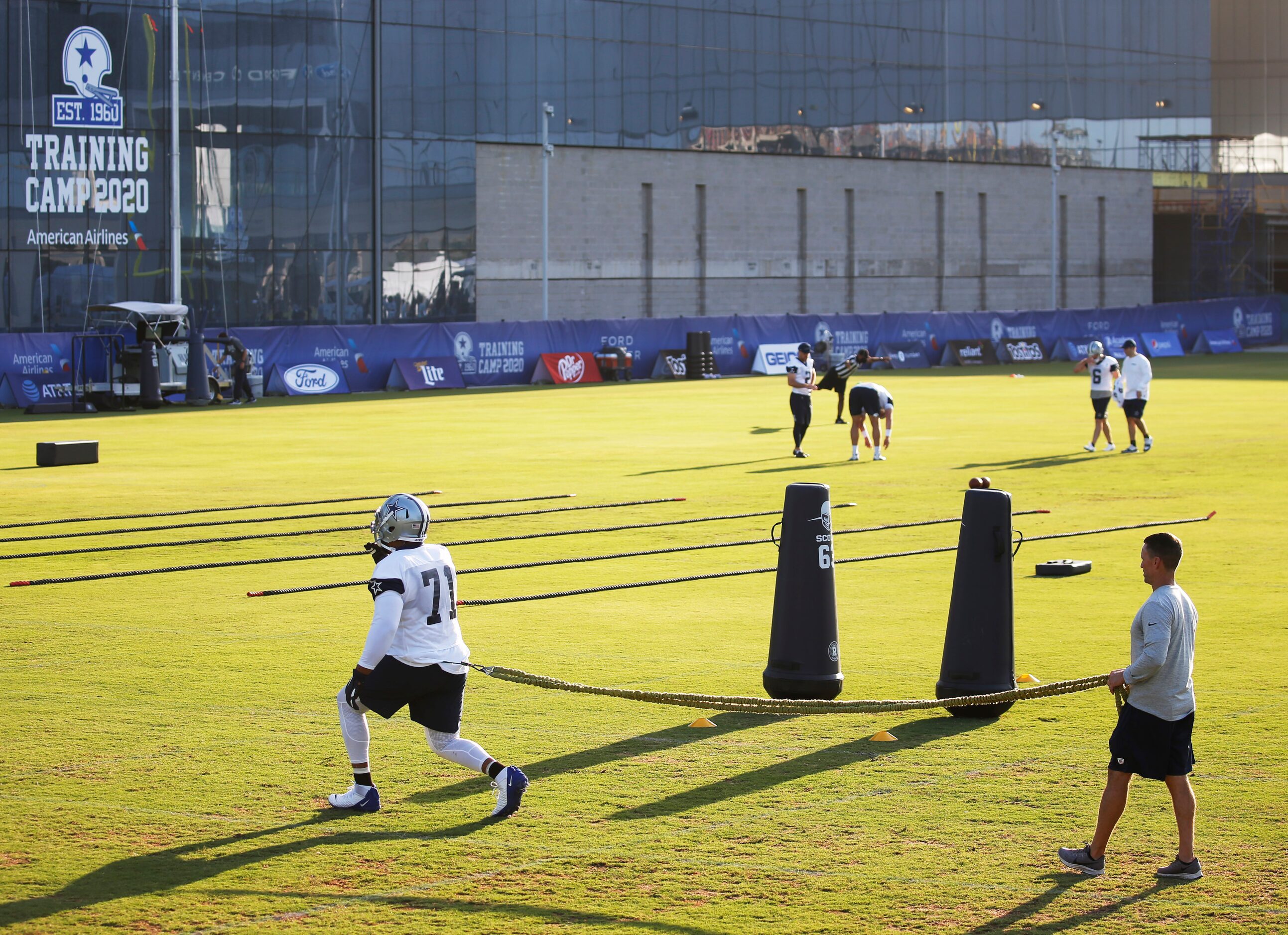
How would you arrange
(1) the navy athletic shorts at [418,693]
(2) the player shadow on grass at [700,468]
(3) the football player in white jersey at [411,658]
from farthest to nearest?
(2) the player shadow on grass at [700,468]
(1) the navy athletic shorts at [418,693]
(3) the football player in white jersey at [411,658]

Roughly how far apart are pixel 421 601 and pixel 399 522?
41 cm

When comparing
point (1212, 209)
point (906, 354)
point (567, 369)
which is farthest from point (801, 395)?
point (1212, 209)

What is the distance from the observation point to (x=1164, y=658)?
728 cm

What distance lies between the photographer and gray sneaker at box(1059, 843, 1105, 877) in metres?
7.38

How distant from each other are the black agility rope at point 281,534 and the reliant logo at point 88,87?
114 feet

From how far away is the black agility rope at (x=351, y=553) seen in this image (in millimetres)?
15484

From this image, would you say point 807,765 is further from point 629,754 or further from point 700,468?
point 700,468

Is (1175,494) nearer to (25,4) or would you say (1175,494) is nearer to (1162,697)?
(1162,697)

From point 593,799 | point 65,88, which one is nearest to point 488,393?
point 65,88

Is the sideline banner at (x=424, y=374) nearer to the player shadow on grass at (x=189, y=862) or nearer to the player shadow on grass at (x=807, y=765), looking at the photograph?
the player shadow on grass at (x=807, y=765)

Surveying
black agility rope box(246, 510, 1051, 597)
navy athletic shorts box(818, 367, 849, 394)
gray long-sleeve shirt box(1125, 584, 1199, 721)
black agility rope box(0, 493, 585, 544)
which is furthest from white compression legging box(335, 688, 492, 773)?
navy athletic shorts box(818, 367, 849, 394)

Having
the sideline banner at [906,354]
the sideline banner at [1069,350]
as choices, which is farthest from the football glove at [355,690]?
the sideline banner at [1069,350]

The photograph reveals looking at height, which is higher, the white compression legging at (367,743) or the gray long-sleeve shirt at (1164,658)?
the gray long-sleeve shirt at (1164,658)

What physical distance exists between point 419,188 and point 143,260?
10.5 m
